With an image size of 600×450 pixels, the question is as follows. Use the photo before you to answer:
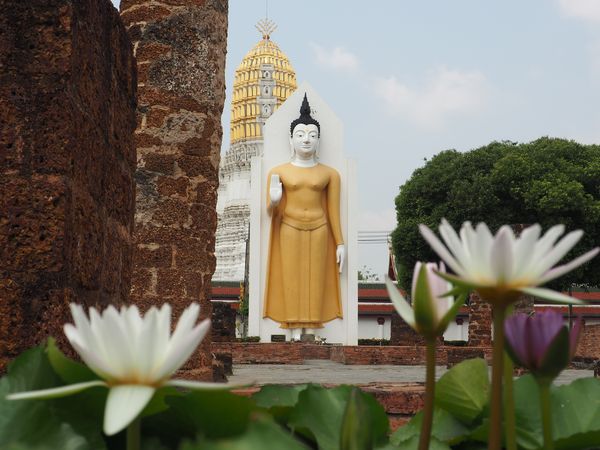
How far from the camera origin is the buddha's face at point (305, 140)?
48.6 ft

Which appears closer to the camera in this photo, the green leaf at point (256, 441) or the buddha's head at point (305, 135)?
the green leaf at point (256, 441)

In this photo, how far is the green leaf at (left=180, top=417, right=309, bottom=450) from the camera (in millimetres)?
542

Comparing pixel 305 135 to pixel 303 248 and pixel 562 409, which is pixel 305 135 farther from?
pixel 562 409

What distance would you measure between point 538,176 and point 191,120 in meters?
16.4

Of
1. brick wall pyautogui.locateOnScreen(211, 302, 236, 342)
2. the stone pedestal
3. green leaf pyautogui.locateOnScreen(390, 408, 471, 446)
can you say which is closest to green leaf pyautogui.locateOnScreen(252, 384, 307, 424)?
green leaf pyautogui.locateOnScreen(390, 408, 471, 446)

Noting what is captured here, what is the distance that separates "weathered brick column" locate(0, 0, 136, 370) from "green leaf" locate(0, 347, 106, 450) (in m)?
1.17

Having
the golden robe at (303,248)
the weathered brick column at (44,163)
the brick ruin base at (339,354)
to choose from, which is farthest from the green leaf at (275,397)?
the golden robe at (303,248)

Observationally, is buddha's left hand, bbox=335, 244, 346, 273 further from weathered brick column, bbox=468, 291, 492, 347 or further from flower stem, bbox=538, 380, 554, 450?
flower stem, bbox=538, 380, 554, 450

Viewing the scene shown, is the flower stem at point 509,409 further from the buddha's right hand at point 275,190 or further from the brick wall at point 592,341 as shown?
the brick wall at point 592,341

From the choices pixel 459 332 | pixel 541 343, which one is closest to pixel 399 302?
pixel 541 343

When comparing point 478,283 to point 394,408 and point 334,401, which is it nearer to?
point 334,401

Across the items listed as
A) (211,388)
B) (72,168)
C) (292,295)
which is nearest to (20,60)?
(72,168)

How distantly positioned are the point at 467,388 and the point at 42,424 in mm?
466

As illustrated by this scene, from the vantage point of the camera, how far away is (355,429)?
649mm
